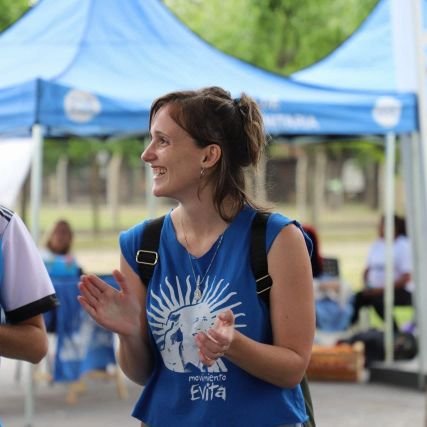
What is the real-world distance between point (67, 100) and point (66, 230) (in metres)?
2.97

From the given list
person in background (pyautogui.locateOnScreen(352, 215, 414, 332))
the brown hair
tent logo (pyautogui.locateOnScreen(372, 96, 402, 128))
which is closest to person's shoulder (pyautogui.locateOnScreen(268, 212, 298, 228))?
the brown hair

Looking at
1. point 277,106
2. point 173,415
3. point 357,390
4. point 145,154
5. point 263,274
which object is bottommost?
point 357,390

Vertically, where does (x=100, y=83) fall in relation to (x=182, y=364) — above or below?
above

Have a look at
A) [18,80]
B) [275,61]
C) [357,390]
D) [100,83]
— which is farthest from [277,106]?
[275,61]

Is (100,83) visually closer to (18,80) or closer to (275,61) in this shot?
(18,80)

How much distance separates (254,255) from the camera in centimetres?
288

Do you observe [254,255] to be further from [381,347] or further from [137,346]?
[381,347]

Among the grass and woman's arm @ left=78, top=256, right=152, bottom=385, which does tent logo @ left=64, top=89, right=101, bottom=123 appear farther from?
the grass

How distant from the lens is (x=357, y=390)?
10164 mm

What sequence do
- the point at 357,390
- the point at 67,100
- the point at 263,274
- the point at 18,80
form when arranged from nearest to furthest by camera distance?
the point at 263,274
the point at 67,100
the point at 18,80
the point at 357,390

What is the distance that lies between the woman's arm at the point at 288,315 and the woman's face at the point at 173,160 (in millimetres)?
313

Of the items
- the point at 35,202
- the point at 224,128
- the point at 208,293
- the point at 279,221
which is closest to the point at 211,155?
the point at 224,128

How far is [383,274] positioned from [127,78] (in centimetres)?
479

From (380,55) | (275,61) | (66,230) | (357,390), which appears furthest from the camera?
(275,61)
